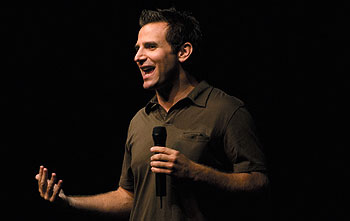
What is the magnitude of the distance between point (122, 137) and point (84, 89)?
45cm

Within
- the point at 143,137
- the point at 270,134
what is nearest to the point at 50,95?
the point at 143,137

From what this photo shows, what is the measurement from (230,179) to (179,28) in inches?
31.5

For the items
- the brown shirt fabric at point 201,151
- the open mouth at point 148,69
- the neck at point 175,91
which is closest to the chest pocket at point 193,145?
the brown shirt fabric at point 201,151

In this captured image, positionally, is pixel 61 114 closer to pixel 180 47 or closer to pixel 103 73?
pixel 103 73

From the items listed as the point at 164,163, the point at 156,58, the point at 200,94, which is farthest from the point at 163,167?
the point at 156,58

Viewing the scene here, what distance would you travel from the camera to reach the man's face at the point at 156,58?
1.89m

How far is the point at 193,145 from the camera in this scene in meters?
1.71

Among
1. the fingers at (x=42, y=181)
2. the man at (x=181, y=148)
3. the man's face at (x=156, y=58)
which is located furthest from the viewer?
the man's face at (x=156, y=58)

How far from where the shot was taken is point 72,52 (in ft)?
9.66

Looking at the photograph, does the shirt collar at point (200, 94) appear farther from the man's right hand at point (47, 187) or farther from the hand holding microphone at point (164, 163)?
the man's right hand at point (47, 187)

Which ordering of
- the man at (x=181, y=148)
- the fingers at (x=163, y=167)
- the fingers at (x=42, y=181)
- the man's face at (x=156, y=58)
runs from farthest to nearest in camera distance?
the man's face at (x=156, y=58) < the fingers at (x=42, y=181) < the man at (x=181, y=148) < the fingers at (x=163, y=167)

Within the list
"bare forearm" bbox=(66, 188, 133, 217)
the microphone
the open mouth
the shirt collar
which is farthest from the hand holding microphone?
"bare forearm" bbox=(66, 188, 133, 217)

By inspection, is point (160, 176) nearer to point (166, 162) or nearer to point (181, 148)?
point (166, 162)

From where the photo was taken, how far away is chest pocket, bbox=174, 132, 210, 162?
5.59 feet
